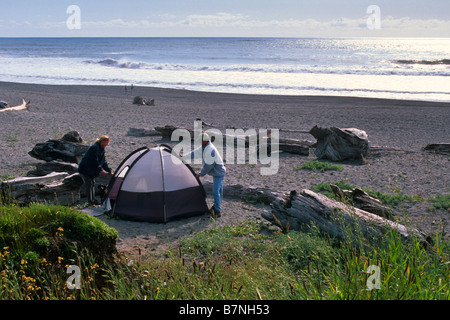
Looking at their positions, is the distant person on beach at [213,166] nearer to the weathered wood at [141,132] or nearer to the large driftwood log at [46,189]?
the large driftwood log at [46,189]

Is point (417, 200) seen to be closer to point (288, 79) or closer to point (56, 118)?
point (56, 118)

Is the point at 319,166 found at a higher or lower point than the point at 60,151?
lower

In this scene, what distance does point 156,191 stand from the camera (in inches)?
349

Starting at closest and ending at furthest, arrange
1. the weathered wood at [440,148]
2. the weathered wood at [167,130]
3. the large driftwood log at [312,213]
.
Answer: the large driftwood log at [312,213] < the weathered wood at [440,148] < the weathered wood at [167,130]

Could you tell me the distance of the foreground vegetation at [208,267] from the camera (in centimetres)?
346

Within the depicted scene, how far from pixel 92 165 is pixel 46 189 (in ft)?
3.51

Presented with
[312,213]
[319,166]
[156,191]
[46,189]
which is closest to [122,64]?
[319,166]

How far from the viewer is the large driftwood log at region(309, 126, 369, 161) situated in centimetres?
1347

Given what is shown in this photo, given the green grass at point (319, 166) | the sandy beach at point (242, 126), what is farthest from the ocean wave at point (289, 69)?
the green grass at point (319, 166)

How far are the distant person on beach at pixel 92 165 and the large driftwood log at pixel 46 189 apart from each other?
169 mm

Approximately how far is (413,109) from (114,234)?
23.4 m

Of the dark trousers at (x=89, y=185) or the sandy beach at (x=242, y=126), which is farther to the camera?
the dark trousers at (x=89, y=185)

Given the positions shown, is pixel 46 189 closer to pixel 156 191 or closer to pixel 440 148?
pixel 156 191
